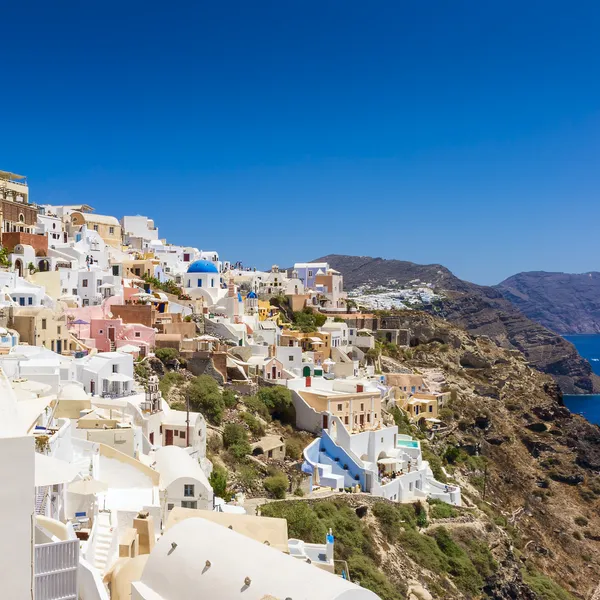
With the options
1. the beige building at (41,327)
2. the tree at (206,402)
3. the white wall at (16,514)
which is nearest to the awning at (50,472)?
the white wall at (16,514)

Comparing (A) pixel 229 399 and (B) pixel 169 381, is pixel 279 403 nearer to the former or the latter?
(A) pixel 229 399

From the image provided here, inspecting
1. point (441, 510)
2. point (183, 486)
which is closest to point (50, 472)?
point (183, 486)

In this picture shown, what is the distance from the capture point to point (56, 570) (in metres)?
8.30

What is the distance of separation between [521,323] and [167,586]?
146 metres

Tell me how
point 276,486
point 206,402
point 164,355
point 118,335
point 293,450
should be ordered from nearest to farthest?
point 276,486 < point 206,402 < point 293,450 < point 164,355 < point 118,335

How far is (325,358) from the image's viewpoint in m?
46.9

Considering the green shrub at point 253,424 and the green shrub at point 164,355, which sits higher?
the green shrub at point 164,355

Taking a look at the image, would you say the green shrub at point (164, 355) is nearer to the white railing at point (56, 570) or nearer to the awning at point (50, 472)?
the awning at point (50, 472)

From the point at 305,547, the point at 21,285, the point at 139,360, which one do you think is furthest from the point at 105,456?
the point at 21,285

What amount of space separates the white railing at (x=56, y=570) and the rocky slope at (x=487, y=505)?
15.7m

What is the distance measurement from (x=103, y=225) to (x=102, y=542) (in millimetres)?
43874

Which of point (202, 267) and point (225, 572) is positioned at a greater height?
point (202, 267)

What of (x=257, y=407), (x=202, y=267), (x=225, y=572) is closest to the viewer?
(x=225, y=572)

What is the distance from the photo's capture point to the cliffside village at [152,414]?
9547mm
